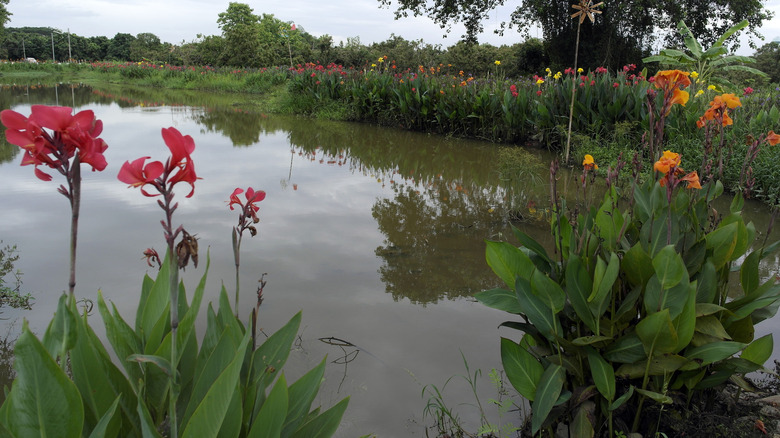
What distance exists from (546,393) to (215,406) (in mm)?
1052

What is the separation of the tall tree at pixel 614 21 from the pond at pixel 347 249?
1153 centimetres

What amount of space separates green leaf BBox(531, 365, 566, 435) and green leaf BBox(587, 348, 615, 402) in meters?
0.10

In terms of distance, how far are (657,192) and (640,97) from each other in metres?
5.17

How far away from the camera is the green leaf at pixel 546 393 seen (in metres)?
1.67

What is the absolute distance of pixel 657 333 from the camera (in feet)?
5.16

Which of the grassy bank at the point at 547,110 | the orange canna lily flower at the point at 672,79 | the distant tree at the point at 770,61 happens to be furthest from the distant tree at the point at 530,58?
the orange canna lily flower at the point at 672,79

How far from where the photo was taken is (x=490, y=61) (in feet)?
66.0

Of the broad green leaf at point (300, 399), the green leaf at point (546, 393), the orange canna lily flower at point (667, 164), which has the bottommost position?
the green leaf at point (546, 393)

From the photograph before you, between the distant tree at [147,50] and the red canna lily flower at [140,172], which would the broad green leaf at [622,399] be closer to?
the red canna lily flower at [140,172]

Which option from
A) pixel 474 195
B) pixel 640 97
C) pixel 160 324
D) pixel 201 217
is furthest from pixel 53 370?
pixel 640 97

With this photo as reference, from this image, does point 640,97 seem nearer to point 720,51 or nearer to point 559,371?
point 720,51

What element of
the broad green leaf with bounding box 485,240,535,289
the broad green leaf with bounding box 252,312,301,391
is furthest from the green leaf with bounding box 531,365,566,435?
the broad green leaf with bounding box 252,312,301,391

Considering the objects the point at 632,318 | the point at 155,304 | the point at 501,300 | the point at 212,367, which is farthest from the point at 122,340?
the point at 632,318

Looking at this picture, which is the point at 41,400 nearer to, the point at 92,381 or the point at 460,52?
the point at 92,381
